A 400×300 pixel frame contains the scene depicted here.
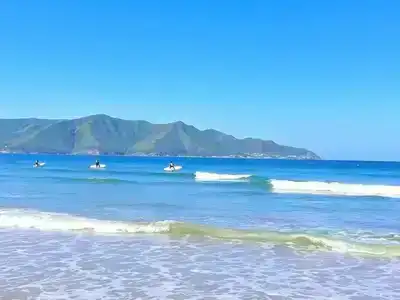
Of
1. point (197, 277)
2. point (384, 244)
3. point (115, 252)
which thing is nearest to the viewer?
point (197, 277)

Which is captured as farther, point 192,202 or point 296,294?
point 192,202

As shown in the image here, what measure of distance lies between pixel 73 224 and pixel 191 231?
417 cm

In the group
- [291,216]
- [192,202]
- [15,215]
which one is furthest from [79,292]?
[192,202]

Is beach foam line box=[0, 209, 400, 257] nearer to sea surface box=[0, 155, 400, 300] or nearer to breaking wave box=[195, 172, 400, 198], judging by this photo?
sea surface box=[0, 155, 400, 300]

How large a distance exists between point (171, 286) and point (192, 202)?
17.2 m

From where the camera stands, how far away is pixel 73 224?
16.8 metres

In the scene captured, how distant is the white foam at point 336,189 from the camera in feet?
120

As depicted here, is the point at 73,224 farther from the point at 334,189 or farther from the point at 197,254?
the point at 334,189

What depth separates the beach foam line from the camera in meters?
13.4

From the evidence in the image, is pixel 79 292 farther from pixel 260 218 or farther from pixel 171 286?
pixel 260 218

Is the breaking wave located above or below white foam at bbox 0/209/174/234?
above

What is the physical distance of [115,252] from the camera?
12.5m

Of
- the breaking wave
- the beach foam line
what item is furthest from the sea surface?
the breaking wave

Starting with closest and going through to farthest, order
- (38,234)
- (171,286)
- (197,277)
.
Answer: (171,286) < (197,277) < (38,234)
